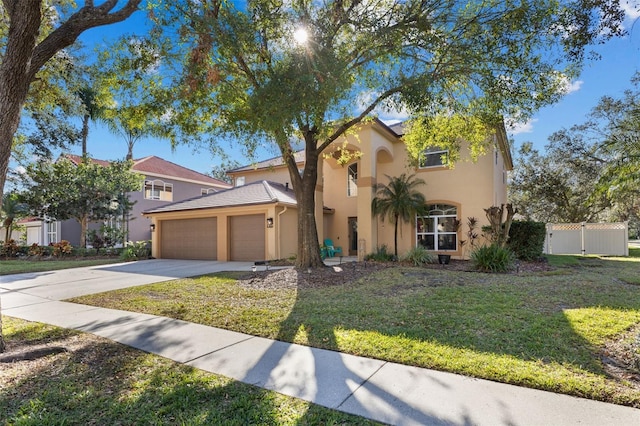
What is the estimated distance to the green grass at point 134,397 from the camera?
284cm

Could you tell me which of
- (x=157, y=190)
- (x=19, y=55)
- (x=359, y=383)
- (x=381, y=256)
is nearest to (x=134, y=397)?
(x=359, y=383)

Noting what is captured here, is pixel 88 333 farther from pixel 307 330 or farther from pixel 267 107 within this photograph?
pixel 267 107

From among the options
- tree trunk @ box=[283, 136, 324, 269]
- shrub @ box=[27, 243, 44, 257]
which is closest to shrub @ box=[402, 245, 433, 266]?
tree trunk @ box=[283, 136, 324, 269]

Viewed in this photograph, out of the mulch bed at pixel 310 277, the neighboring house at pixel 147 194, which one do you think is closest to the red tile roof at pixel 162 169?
the neighboring house at pixel 147 194

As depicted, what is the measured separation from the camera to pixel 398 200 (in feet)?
50.6

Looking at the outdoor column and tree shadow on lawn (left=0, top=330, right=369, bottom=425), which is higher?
the outdoor column

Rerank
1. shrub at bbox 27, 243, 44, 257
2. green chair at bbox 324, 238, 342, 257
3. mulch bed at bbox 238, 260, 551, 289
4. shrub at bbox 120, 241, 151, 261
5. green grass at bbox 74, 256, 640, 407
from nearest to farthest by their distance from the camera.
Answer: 1. green grass at bbox 74, 256, 640, 407
2. mulch bed at bbox 238, 260, 551, 289
3. green chair at bbox 324, 238, 342, 257
4. shrub at bbox 120, 241, 151, 261
5. shrub at bbox 27, 243, 44, 257

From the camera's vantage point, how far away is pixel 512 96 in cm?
884

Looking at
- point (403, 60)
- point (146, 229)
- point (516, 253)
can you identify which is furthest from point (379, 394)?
point (146, 229)

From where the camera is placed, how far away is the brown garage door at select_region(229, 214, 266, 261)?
16.0 metres

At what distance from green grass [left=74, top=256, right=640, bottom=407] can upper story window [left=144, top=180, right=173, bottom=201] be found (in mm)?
18795

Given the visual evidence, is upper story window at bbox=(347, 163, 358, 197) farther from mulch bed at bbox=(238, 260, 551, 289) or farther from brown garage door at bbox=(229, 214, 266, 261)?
mulch bed at bbox=(238, 260, 551, 289)

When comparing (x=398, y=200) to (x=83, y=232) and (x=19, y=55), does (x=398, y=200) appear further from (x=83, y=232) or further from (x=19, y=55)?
(x=83, y=232)

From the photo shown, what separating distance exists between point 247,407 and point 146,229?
26.8m
